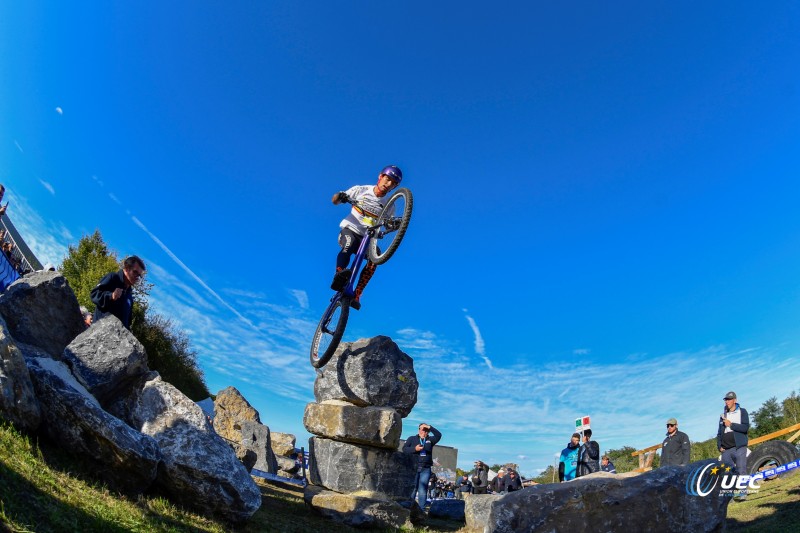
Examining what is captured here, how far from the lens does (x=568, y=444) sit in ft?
41.1

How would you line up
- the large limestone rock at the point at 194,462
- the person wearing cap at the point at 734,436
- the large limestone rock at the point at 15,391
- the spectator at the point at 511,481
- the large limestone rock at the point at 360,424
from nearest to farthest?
the large limestone rock at the point at 15,391 < the large limestone rock at the point at 194,462 < the large limestone rock at the point at 360,424 < the person wearing cap at the point at 734,436 < the spectator at the point at 511,481

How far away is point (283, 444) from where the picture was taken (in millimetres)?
20781

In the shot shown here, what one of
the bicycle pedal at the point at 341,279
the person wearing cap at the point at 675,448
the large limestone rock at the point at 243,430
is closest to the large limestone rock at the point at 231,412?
the large limestone rock at the point at 243,430

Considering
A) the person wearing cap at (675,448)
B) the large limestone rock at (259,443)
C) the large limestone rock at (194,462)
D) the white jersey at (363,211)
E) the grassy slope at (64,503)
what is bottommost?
the grassy slope at (64,503)

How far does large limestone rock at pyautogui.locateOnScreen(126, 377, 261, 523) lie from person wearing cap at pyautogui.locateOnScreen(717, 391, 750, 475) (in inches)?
385

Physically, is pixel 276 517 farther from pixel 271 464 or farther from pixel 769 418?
pixel 769 418

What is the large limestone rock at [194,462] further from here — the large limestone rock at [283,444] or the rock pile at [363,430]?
the large limestone rock at [283,444]

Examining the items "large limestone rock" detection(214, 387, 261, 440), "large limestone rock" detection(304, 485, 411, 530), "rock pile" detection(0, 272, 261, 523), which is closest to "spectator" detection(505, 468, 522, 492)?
"large limestone rock" detection(304, 485, 411, 530)

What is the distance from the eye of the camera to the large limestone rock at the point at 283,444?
2053cm

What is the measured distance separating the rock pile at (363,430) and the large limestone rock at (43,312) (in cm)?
494

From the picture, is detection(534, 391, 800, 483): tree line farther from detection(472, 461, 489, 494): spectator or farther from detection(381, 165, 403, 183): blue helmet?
detection(381, 165, 403, 183): blue helmet

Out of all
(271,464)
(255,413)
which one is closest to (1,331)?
(271,464)

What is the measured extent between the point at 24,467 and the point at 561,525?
6.54 m

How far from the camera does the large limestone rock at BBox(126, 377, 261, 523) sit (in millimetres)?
6023
